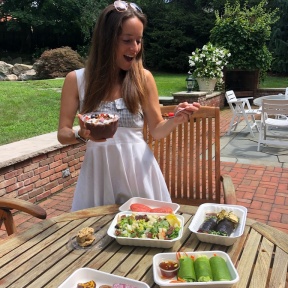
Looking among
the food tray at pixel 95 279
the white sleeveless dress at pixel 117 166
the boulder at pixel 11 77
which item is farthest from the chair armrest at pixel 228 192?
the boulder at pixel 11 77

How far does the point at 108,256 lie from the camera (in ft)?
4.40

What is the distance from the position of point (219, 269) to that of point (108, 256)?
1.41ft

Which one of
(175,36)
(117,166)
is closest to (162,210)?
(117,166)

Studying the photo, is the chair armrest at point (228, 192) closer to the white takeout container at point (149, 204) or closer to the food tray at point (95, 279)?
the white takeout container at point (149, 204)

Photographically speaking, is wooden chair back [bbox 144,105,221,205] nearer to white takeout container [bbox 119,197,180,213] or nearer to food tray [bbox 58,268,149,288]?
white takeout container [bbox 119,197,180,213]

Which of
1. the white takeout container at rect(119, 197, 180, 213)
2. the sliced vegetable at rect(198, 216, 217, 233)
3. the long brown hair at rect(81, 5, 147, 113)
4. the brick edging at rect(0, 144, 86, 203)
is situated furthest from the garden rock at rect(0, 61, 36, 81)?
the sliced vegetable at rect(198, 216, 217, 233)

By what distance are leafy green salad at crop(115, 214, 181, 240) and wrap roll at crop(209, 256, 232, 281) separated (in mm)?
228

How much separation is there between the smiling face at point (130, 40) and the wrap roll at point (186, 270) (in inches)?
41.1

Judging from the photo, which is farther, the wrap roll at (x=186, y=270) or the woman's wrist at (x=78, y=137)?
the woman's wrist at (x=78, y=137)

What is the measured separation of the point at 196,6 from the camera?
22.3 m

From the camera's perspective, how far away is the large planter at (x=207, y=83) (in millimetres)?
9164

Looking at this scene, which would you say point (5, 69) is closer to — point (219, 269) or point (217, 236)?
point (217, 236)

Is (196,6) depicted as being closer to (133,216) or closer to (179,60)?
(179,60)

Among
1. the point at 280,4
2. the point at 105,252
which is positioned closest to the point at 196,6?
the point at 280,4
